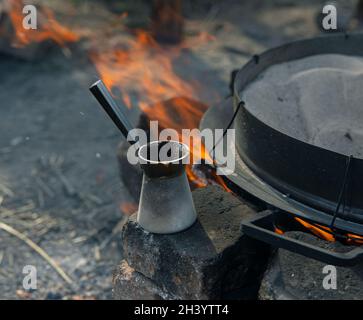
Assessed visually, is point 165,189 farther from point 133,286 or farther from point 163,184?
point 133,286

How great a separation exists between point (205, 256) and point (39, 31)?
434 centimetres

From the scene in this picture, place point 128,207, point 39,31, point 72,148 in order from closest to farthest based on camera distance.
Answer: point 128,207 < point 72,148 < point 39,31

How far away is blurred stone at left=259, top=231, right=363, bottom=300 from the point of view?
1516 mm

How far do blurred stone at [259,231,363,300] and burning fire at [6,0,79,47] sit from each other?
4.31 m

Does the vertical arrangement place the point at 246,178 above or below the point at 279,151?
below

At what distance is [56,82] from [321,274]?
3.95 m

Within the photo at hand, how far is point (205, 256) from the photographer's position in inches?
65.0

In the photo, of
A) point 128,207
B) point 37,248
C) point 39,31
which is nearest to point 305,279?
point 128,207

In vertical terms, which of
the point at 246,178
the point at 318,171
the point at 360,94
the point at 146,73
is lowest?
the point at 146,73

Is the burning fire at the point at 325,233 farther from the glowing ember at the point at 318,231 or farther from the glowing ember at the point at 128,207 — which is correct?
the glowing ember at the point at 128,207

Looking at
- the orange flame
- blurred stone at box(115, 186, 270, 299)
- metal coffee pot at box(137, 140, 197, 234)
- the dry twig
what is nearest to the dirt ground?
the dry twig

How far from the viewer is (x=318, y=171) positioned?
1.64 meters

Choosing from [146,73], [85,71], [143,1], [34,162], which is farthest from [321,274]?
[143,1]
